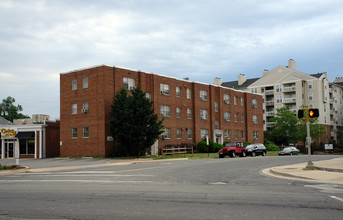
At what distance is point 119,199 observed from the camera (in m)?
10.7

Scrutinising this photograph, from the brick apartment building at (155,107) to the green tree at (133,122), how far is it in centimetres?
281

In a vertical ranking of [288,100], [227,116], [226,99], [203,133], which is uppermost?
[288,100]

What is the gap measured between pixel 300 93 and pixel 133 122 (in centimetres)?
5936

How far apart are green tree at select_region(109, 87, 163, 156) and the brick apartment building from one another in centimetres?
281

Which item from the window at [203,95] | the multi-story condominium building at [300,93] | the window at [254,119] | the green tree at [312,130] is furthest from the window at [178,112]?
the multi-story condominium building at [300,93]

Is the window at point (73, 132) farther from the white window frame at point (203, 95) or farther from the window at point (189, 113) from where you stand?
the white window frame at point (203, 95)

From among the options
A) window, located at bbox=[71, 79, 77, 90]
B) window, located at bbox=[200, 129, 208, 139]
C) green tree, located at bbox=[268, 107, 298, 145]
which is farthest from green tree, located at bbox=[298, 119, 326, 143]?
window, located at bbox=[71, 79, 77, 90]

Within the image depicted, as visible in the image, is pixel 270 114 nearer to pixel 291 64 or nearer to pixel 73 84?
pixel 291 64

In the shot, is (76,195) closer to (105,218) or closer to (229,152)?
(105,218)

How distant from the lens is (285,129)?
75562 mm

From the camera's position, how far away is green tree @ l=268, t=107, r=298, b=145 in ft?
246

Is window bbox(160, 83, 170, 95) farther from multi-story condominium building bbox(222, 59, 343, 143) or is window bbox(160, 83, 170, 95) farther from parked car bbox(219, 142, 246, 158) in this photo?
multi-story condominium building bbox(222, 59, 343, 143)

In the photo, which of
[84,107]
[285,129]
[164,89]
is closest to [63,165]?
[84,107]

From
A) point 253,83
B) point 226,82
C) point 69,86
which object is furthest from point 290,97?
point 69,86
